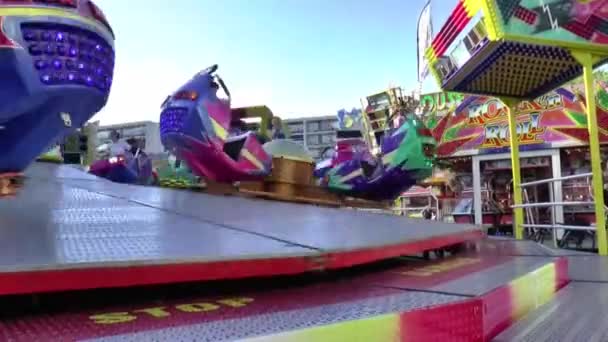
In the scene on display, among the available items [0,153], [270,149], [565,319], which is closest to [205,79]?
[270,149]

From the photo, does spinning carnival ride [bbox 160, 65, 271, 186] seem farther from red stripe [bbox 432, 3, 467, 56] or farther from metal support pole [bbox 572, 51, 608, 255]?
metal support pole [bbox 572, 51, 608, 255]

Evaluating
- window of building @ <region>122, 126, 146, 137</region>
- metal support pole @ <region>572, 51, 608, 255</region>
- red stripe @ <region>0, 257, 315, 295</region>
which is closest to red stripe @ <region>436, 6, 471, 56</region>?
metal support pole @ <region>572, 51, 608, 255</region>

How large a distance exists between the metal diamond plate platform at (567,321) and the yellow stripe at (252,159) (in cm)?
351

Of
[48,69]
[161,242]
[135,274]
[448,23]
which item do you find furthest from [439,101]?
[135,274]

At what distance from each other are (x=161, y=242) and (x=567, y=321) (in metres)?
1.17

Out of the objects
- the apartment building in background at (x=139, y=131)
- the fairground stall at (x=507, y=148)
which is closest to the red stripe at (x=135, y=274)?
the fairground stall at (x=507, y=148)

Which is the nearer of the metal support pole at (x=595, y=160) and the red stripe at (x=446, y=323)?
the red stripe at (x=446, y=323)

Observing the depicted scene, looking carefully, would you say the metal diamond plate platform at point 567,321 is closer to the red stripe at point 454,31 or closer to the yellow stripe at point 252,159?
the red stripe at point 454,31

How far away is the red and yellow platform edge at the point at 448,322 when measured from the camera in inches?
36.3

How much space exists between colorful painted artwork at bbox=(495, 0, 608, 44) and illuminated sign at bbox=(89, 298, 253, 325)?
8.59 ft

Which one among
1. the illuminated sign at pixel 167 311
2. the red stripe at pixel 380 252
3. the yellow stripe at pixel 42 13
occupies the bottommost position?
the illuminated sign at pixel 167 311

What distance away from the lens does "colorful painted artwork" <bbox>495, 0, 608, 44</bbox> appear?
10.2ft

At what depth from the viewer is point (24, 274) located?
96 centimetres

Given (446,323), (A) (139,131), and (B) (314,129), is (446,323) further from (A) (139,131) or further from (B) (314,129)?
(B) (314,129)
